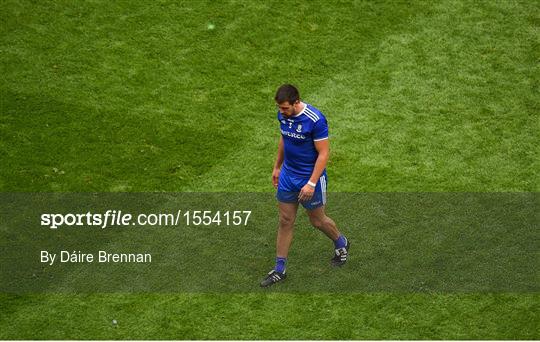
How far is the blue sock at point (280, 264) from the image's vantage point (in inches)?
360

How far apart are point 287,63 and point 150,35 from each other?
7.61 feet

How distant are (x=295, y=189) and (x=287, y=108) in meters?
0.93

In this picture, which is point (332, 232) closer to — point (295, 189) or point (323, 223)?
point (323, 223)

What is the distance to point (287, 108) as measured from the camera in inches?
323

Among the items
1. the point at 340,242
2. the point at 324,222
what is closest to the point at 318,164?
the point at 324,222

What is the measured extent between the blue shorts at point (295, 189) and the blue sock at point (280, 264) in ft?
2.35

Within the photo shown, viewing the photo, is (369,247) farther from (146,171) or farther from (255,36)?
(255,36)

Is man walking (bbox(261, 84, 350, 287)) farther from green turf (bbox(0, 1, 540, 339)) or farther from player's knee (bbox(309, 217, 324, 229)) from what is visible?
green turf (bbox(0, 1, 540, 339))

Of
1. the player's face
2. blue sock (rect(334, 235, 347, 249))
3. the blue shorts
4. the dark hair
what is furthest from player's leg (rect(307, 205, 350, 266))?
the dark hair

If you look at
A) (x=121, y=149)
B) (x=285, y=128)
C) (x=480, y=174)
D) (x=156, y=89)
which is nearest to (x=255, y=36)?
(x=156, y=89)

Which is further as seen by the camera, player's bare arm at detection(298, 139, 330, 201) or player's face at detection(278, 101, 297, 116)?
player's bare arm at detection(298, 139, 330, 201)

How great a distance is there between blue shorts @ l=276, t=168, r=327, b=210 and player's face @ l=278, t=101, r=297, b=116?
72 centimetres

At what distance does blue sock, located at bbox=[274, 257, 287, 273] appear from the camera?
9.15m

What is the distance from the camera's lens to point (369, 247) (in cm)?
970
